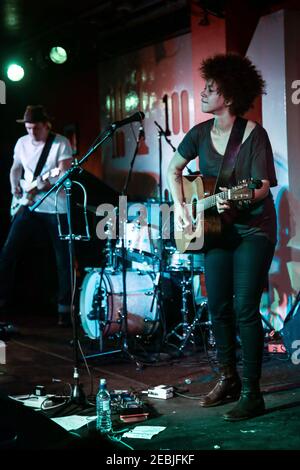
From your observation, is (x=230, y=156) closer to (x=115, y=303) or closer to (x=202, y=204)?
(x=202, y=204)

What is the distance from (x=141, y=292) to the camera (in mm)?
6742

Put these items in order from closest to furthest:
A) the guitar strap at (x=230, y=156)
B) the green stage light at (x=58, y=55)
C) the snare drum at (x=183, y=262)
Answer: the guitar strap at (x=230, y=156) < the snare drum at (x=183, y=262) < the green stage light at (x=58, y=55)

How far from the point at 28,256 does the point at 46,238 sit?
2.79 ft

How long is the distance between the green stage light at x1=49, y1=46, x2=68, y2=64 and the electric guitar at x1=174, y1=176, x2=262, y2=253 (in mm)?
4457

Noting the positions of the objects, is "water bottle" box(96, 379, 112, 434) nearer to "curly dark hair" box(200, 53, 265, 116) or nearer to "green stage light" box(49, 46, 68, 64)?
"curly dark hair" box(200, 53, 265, 116)

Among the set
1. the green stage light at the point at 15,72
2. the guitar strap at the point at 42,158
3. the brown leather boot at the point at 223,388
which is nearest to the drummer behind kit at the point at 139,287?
the guitar strap at the point at 42,158

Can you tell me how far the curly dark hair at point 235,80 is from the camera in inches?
171

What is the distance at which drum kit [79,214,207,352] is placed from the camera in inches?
255

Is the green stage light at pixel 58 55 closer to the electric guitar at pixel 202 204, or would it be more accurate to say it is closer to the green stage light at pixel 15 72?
the green stage light at pixel 15 72

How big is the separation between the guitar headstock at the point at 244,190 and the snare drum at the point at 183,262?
2.34 metres

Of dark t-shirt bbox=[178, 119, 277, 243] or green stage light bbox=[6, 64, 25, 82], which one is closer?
dark t-shirt bbox=[178, 119, 277, 243]

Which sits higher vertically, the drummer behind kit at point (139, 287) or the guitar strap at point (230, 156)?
the guitar strap at point (230, 156)

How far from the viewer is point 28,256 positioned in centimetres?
948

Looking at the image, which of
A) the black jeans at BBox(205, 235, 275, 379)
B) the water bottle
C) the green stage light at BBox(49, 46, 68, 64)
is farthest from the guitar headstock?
the green stage light at BBox(49, 46, 68, 64)
